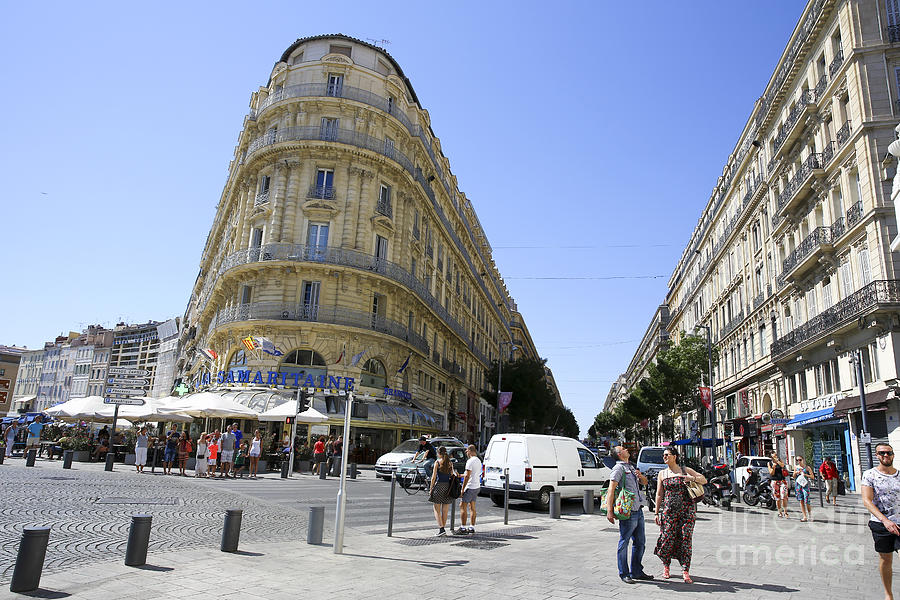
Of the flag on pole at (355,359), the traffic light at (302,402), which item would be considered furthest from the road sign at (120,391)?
the flag on pole at (355,359)

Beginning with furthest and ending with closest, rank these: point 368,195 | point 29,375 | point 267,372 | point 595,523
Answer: point 29,375, point 368,195, point 267,372, point 595,523

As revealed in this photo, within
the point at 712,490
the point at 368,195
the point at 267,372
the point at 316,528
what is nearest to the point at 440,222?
the point at 368,195

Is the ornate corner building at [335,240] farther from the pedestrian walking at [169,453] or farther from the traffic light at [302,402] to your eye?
the traffic light at [302,402]

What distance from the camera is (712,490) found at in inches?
724

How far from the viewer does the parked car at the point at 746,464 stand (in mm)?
21352

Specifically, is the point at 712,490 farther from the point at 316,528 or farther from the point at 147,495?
the point at 147,495

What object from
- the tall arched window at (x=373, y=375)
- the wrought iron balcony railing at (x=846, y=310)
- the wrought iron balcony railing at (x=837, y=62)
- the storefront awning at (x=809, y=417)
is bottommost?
the storefront awning at (x=809, y=417)

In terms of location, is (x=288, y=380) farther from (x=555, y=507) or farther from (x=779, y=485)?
(x=779, y=485)

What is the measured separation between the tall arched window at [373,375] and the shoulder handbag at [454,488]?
70.2 ft

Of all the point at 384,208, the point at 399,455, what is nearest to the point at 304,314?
the point at 384,208

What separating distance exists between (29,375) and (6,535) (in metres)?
135

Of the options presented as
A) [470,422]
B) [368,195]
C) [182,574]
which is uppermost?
[368,195]

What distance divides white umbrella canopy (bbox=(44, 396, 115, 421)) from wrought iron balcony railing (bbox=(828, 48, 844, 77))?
34540 millimetres

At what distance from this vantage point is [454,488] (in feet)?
35.4
